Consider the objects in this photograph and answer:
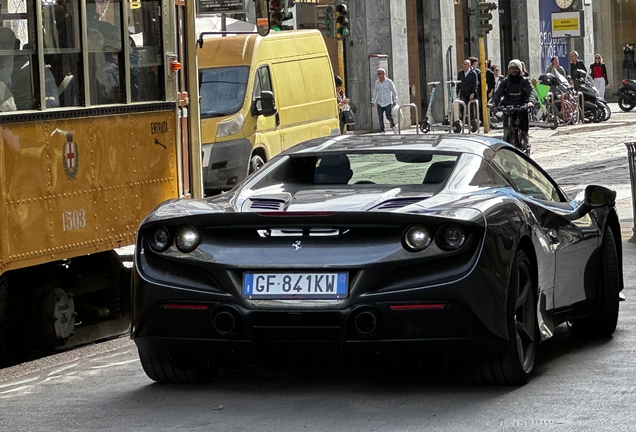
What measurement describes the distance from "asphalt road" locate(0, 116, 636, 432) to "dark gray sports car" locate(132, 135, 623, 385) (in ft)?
0.55

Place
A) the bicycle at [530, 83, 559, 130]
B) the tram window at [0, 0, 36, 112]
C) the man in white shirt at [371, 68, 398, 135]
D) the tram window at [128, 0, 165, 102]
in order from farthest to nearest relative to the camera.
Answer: the bicycle at [530, 83, 559, 130] → the man in white shirt at [371, 68, 398, 135] → the tram window at [128, 0, 165, 102] → the tram window at [0, 0, 36, 112]

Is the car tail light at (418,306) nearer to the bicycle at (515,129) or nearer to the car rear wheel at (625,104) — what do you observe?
the bicycle at (515,129)

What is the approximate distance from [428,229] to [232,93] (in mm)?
13973

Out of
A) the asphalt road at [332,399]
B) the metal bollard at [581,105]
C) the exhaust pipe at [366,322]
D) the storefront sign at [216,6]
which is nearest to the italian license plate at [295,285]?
the exhaust pipe at [366,322]

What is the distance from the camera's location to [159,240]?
6617 millimetres

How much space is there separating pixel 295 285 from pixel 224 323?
0.36 metres

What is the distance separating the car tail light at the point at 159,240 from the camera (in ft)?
21.6

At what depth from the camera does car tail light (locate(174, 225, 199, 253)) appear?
21.3ft

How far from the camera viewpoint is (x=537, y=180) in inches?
309

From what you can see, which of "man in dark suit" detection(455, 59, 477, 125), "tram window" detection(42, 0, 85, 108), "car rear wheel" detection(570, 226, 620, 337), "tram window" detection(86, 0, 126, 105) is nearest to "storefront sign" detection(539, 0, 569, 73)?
"man in dark suit" detection(455, 59, 477, 125)

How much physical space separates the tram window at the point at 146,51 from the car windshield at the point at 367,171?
10.8 feet

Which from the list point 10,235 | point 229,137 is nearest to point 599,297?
point 10,235

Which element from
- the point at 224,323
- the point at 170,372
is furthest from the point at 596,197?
the point at 170,372

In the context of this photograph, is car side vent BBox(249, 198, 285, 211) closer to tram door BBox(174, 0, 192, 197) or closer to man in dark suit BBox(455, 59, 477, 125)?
tram door BBox(174, 0, 192, 197)
